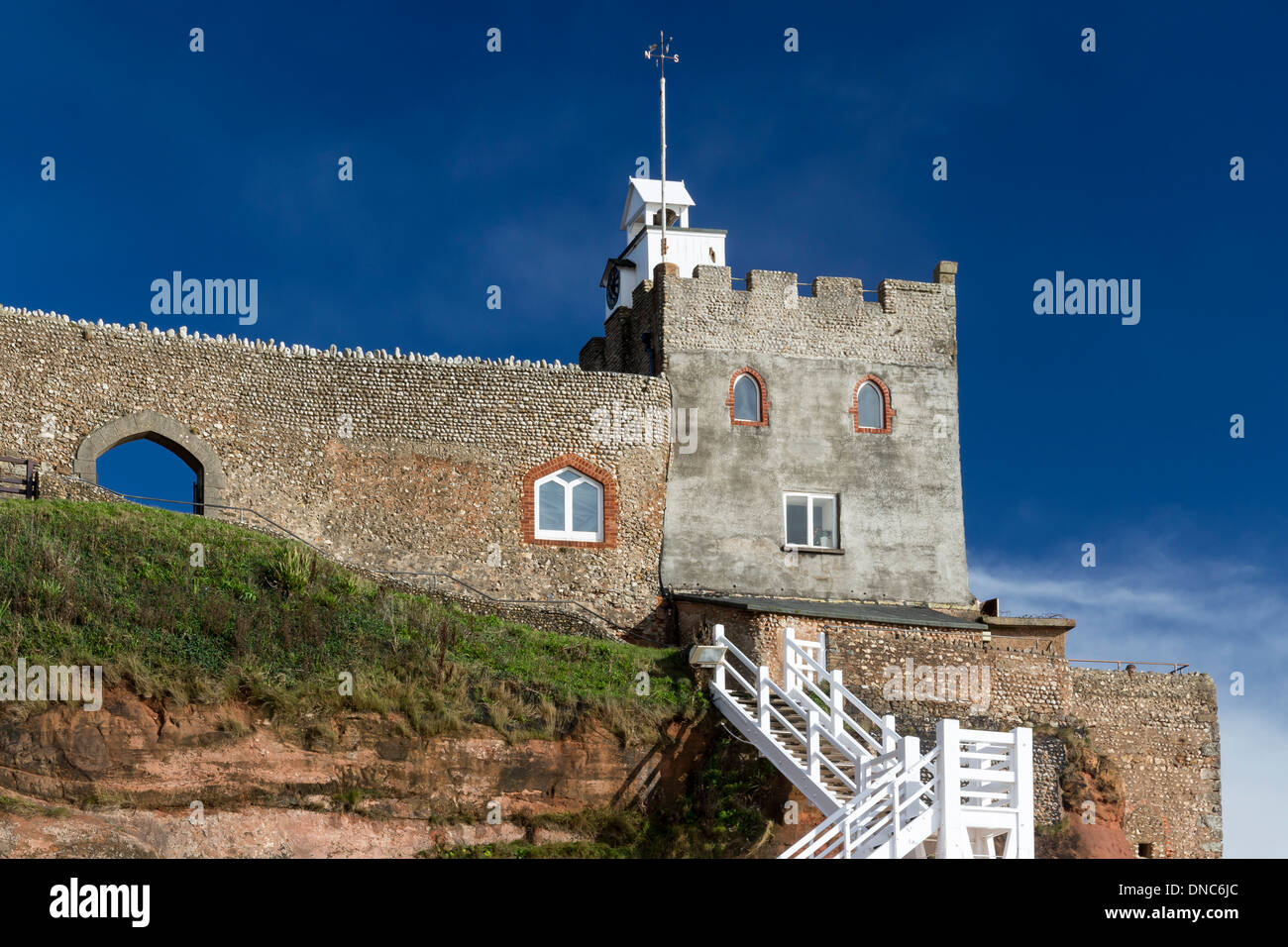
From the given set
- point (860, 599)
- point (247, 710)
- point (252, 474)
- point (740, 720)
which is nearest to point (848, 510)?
point (860, 599)

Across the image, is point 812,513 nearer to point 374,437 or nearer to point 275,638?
point 374,437

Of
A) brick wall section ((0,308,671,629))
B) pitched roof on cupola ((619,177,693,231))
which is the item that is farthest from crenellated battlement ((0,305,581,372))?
pitched roof on cupola ((619,177,693,231))

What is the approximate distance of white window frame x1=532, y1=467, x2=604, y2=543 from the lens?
32.2m

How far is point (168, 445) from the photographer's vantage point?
1228 inches

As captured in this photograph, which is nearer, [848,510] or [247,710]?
[247,710]

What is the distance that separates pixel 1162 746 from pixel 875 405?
9.64 meters

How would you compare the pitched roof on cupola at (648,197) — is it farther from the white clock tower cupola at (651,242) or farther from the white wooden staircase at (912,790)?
the white wooden staircase at (912,790)

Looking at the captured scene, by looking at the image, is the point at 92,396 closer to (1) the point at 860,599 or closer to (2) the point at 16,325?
(2) the point at 16,325

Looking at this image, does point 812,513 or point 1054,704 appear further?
point 812,513

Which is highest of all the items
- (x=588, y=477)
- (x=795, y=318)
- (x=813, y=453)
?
(x=795, y=318)

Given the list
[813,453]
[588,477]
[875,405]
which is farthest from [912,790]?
[875,405]

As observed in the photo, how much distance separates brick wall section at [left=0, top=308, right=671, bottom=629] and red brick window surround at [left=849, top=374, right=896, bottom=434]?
197 inches

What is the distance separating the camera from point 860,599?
33156mm

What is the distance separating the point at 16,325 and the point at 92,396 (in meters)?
1.98
